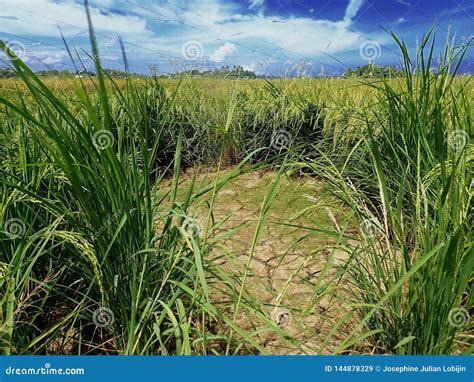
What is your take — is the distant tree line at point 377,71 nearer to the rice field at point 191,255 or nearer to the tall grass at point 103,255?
the rice field at point 191,255

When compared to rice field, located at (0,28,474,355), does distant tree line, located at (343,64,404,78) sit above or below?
above

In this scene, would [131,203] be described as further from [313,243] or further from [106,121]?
[313,243]

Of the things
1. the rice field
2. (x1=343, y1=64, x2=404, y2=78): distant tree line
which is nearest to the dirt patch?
the rice field

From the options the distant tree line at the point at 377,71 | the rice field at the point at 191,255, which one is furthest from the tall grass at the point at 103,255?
the distant tree line at the point at 377,71

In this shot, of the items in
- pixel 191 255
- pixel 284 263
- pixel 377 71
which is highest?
pixel 377 71

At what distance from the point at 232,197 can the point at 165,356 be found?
90.4 inches

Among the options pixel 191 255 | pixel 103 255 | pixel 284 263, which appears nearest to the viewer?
pixel 103 255

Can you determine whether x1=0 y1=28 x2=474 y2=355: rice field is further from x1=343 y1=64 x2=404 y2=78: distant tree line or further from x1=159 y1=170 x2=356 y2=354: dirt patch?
x1=343 y1=64 x2=404 y2=78: distant tree line

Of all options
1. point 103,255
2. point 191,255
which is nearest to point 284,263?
point 191,255

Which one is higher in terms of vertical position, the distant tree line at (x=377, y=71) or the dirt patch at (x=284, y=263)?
the distant tree line at (x=377, y=71)

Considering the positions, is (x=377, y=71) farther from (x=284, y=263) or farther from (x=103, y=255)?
(x=103, y=255)

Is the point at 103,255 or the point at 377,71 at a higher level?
the point at 377,71

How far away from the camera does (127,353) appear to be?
125 centimetres

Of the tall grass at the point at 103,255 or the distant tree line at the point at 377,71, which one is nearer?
the tall grass at the point at 103,255
